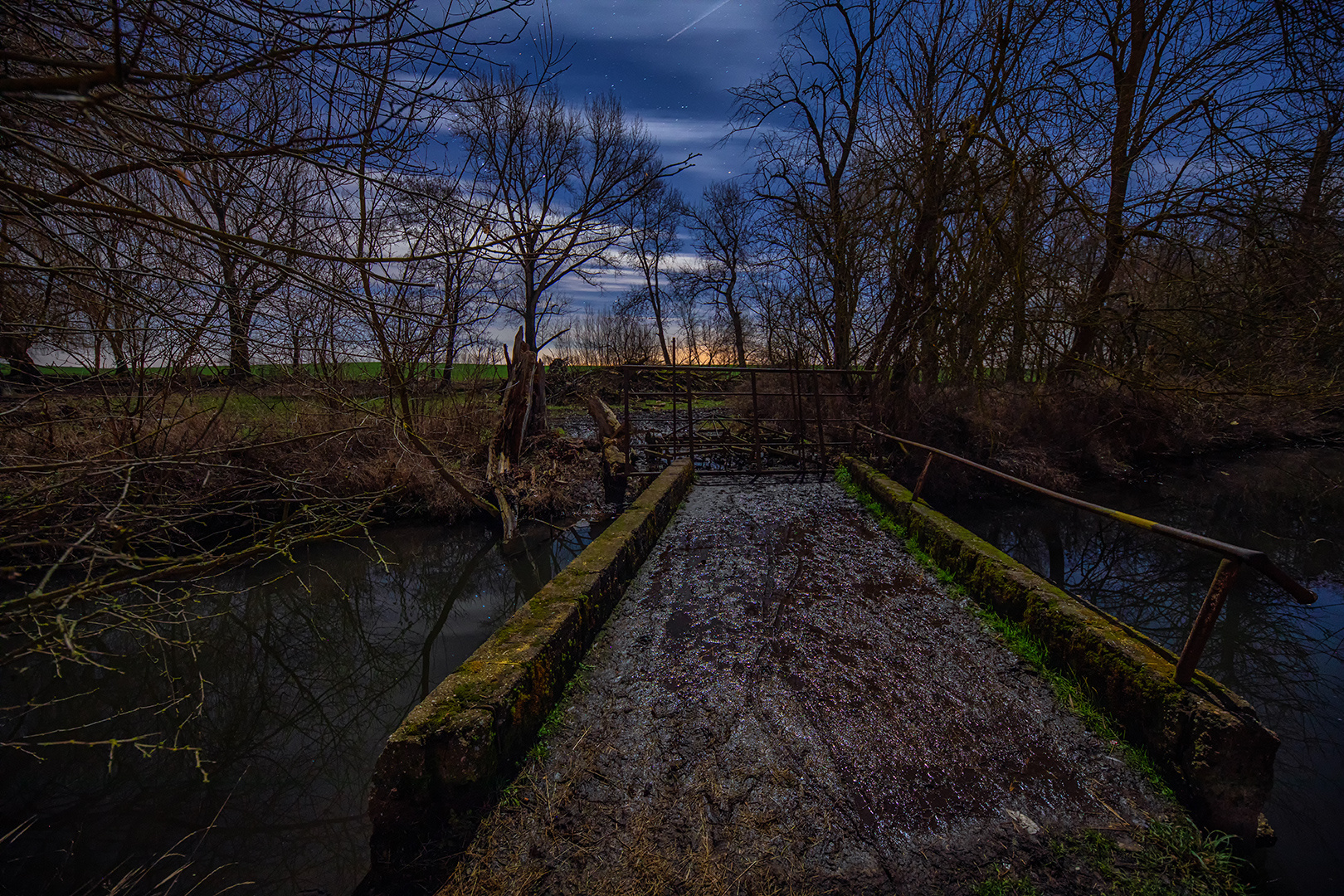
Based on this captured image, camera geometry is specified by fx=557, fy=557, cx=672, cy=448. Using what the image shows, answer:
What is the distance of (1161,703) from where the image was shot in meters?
2.79

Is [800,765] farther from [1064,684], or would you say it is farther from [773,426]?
[773,426]

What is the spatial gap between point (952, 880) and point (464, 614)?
5629 mm

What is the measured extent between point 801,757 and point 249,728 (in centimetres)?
449

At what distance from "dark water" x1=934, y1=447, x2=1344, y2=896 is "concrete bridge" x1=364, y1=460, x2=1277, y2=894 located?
88cm

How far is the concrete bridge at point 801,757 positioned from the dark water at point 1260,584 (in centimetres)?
88

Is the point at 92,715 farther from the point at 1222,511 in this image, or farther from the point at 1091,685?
the point at 1222,511

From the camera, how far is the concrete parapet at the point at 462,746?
8.05ft

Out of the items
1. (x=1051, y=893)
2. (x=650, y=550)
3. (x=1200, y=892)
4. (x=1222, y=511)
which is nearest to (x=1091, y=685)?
(x=1200, y=892)

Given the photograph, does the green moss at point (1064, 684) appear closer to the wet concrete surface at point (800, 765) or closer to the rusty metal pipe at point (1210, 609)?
the wet concrete surface at point (800, 765)

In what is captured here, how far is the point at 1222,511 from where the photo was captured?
9867 millimetres

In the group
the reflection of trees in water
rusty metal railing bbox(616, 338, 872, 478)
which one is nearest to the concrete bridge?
the reflection of trees in water

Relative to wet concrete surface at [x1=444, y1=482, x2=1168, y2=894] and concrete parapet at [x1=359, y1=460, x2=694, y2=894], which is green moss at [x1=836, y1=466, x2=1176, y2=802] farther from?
concrete parapet at [x1=359, y1=460, x2=694, y2=894]

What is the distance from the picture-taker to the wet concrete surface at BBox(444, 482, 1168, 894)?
2332 millimetres

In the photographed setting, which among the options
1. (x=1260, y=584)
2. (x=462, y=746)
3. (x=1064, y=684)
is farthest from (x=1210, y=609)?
(x=1260, y=584)
